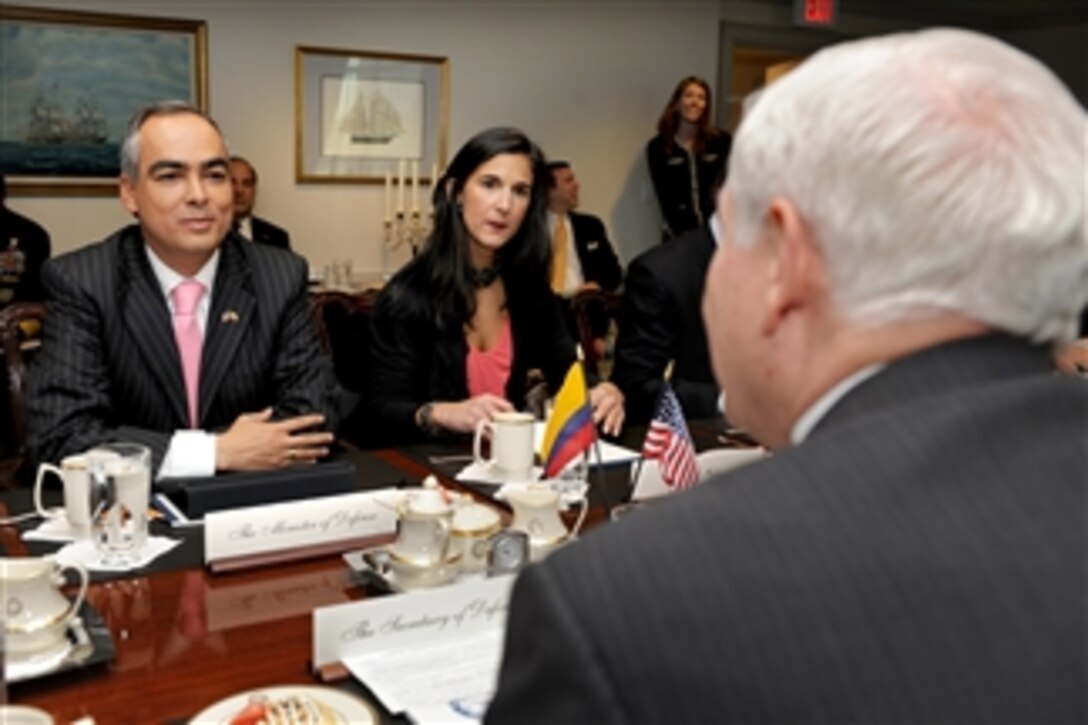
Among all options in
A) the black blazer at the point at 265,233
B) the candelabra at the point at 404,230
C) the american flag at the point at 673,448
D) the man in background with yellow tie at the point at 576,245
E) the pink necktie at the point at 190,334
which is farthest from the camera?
the candelabra at the point at 404,230

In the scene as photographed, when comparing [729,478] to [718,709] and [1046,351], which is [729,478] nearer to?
[718,709]

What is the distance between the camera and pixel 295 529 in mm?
1499

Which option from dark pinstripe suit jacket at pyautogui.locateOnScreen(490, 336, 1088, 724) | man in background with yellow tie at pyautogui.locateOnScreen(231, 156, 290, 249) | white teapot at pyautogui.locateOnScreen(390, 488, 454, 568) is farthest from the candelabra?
dark pinstripe suit jacket at pyautogui.locateOnScreen(490, 336, 1088, 724)

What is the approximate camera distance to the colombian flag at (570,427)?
68.5 inches

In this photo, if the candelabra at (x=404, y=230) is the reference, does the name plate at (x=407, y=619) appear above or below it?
below

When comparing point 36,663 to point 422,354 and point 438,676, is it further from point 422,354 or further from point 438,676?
point 422,354

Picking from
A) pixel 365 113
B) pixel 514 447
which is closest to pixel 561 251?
pixel 365 113

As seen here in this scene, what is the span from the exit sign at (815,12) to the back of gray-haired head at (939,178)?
18.8 ft

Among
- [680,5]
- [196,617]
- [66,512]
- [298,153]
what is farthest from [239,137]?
[196,617]

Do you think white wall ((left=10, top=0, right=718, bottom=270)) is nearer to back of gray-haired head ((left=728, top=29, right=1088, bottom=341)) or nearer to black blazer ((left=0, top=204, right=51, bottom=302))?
black blazer ((left=0, top=204, right=51, bottom=302))

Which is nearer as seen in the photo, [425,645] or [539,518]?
A: [425,645]

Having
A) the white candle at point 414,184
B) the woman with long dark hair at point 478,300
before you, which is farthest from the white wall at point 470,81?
the woman with long dark hair at point 478,300

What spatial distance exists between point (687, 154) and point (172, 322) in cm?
511

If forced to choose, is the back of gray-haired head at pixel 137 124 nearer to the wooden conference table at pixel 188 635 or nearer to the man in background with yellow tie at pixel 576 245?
the wooden conference table at pixel 188 635
